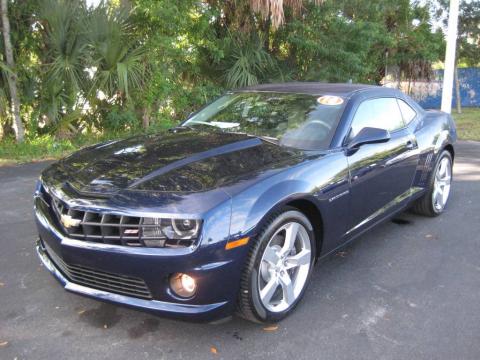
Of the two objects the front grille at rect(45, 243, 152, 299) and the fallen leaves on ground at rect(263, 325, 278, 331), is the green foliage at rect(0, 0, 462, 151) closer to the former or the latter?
the front grille at rect(45, 243, 152, 299)

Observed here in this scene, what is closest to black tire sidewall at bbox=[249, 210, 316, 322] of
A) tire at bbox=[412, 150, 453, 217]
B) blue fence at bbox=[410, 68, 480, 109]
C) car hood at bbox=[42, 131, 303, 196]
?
car hood at bbox=[42, 131, 303, 196]

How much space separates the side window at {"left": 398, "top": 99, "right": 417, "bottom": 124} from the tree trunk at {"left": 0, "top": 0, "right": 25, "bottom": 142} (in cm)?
664

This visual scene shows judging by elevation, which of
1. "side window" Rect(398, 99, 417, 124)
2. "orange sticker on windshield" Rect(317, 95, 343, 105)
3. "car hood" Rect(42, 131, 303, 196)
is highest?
"orange sticker on windshield" Rect(317, 95, 343, 105)

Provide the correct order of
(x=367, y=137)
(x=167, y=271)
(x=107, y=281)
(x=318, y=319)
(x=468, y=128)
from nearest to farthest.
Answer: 1. (x=167, y=271)
2. (x=107, y=281)
3. (x=318, y=319)
4. (x=367, y=137)
5. (x=468, y=128)

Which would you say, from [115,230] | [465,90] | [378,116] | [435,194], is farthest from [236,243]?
[465,90]

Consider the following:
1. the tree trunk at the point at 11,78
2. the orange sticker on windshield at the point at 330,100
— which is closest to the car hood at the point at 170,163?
the orange sticker on windshield at the point at 330,100

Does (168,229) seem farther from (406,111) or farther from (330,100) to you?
(406,111)

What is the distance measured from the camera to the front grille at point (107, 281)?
2.62 metres

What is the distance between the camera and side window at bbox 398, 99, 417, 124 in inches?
182

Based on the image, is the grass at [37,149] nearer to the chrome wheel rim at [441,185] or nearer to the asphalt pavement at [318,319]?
the asphalt pavement at [318,319]

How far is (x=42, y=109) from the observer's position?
28.6 ft

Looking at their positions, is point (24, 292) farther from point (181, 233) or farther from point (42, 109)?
point (42, 109)

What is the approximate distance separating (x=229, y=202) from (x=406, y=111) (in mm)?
2854

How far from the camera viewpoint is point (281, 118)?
3859 mm
